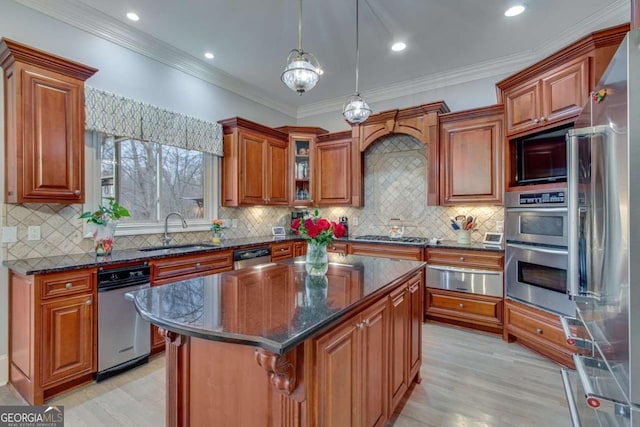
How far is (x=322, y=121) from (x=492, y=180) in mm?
2993

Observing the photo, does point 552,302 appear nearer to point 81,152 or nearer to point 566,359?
point 566,359

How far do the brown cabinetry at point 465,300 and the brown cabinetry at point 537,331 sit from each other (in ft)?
0.50

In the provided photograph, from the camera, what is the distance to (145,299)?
1.44m


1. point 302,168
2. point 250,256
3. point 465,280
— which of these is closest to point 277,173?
point 302,168

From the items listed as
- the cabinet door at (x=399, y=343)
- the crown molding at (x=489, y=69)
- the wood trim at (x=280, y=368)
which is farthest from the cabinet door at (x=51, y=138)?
the crown molding at (x=489, y=69)

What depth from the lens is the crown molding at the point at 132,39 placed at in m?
2.76

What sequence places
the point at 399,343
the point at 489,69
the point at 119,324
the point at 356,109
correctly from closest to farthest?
1. the point at 399,343
2. the point at 119,324
3. the point at 356,109
4. the point at 489,69

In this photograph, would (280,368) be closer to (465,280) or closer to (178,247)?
(178,247)

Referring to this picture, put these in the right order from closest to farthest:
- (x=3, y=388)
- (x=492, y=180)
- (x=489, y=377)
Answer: (x=3, y=388), (x=489, y=377), (x=492, y=180)

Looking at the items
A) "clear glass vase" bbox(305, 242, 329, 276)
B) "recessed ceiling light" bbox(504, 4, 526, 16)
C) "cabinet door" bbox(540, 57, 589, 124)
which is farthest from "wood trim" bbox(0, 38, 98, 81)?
"cabinet door" bbox(540, 57, 589, 124)

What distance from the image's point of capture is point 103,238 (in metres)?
2.78

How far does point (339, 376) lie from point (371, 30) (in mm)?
3275

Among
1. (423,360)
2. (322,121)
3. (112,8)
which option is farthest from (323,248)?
(322,121)

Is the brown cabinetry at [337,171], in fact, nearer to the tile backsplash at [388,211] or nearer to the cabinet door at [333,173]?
the cabinet door at [333,173]
